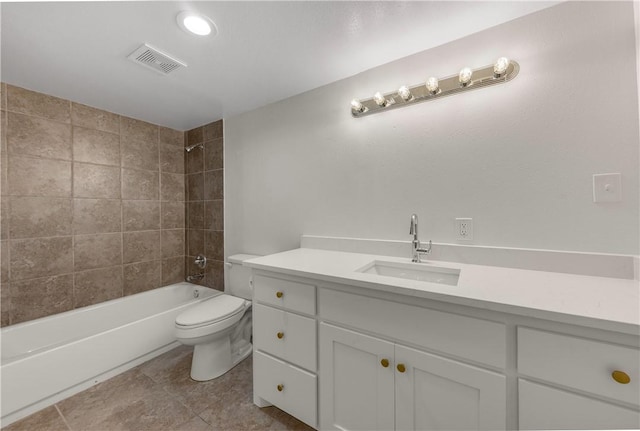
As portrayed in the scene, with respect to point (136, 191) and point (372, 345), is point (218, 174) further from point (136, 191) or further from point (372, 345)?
point (372, 345)

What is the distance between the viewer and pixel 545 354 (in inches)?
29.2

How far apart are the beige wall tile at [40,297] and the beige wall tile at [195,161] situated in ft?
4.44

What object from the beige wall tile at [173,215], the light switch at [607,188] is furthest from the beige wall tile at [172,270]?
the light switch at [607,188]

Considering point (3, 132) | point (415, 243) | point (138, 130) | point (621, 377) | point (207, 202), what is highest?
point (138, 130)

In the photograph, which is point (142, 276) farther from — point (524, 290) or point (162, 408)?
point (524, 290)

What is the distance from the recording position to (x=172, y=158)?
104 inches

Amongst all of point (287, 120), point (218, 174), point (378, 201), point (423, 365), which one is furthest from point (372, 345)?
point (218, 174)

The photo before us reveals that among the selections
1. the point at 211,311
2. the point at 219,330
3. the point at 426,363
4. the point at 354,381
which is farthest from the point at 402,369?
the point at 211,311

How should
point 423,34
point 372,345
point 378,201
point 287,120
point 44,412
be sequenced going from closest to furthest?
point 372,345 → point 423,34 → point 44,412 → point 378,201 → point 287,120

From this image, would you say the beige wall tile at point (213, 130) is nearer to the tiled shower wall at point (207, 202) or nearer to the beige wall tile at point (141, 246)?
the tiled shower wall at point (207, 202)

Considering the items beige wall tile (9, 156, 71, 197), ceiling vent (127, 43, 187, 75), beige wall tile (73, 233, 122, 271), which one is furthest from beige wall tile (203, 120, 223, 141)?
beige wall tile (73, 233, 122, 271)

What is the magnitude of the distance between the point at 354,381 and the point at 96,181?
2510 mm

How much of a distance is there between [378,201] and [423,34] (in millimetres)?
903

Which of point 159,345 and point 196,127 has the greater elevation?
point 196,127
